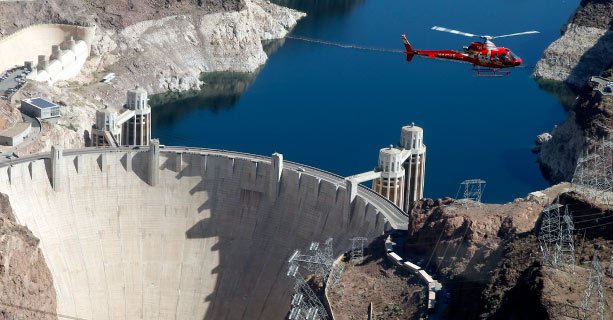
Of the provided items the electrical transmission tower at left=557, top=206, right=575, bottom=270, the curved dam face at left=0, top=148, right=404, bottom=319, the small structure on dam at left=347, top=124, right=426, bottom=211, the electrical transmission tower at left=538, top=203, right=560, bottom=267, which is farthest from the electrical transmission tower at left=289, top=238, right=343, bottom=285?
the electrical transmission tower at left=557, top=206, right=575, bottom=270

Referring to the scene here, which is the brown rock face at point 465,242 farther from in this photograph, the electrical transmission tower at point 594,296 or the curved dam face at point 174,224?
the curved dam face at point 174,224

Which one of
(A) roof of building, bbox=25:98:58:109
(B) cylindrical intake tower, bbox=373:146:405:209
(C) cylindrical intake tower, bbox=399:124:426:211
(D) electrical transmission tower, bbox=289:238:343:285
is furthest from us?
(A) roof of building, bbox=25:98:58:109

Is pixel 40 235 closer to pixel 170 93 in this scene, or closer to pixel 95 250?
pixel 95 250

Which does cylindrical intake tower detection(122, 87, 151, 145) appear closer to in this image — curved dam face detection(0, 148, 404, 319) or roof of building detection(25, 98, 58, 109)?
roof of building detection(25, 98, 58, 109)

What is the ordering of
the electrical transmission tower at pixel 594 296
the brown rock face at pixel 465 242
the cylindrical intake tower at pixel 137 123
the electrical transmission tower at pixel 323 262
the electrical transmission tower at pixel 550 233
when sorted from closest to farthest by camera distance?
the electrical transmission tower at pixel 594 296 < the electrical transmission tower at pixel 550 233 < the brown rock face at pixel 465 242 < the electrical transmission tower at pixel 323 262 < the cylindrical intake tower at pixel 137 123

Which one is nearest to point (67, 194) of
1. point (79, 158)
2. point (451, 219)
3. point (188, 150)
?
point (79, 158)

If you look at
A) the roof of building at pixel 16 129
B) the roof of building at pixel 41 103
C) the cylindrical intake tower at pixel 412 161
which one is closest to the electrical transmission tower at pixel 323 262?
the cylindrical intake tower at pixel 412 161
